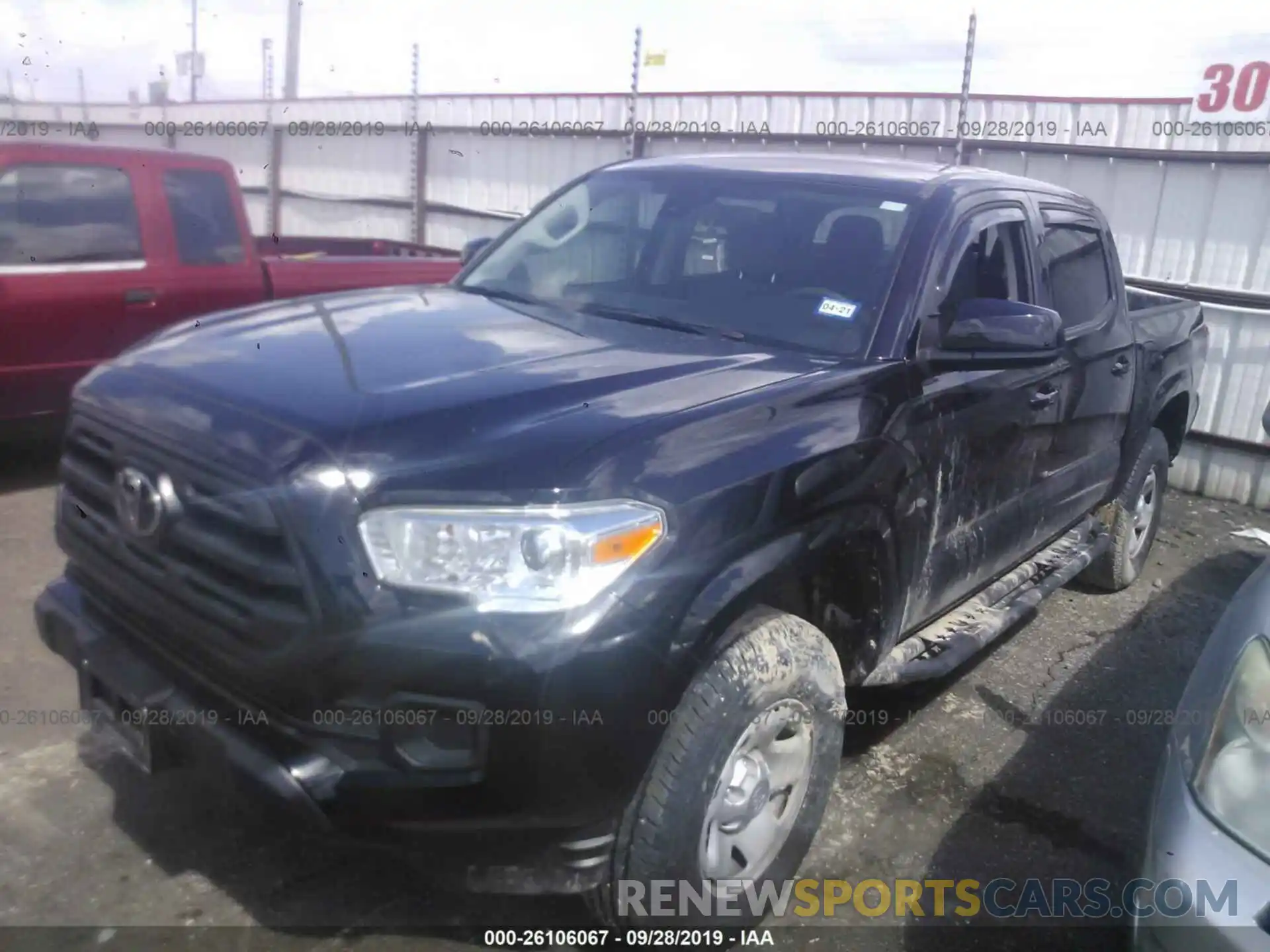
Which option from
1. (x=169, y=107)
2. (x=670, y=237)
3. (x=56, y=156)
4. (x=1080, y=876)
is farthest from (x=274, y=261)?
(x=169, y=107)

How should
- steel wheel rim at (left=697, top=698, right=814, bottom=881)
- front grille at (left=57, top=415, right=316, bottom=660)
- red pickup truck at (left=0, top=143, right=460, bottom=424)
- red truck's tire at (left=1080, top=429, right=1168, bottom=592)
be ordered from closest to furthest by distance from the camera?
front grille at (left=57, top=415, right=316, bottom=660) < steel wheel rim at (left=697, top=698, right=814, bottom=881) < red truck's tire at (left=1080, top=429, right=1168, bottom=592) < red pickup truck at (left=0, top=143, right=460, bottom=424)

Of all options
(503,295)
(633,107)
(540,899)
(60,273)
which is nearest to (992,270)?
(503,295)

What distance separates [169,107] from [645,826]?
57.4ft

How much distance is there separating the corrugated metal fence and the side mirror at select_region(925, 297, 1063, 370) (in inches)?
180

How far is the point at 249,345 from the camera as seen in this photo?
2.72m

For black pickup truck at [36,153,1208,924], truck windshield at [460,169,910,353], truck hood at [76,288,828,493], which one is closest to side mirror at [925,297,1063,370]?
black pickup truck at [36,153,1208,924]

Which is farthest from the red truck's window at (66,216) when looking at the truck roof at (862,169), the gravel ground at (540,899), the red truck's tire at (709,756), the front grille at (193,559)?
the red truck's tire at (709,756)

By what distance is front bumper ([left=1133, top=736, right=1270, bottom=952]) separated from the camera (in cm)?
187

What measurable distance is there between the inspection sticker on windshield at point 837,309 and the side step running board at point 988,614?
982 mm

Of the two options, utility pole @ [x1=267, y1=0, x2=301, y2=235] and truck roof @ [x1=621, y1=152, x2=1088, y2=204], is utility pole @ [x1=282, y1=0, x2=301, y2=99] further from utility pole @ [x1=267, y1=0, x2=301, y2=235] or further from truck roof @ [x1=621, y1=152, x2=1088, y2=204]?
truck roof @ [x1=621, y1=152, x2=1088, y2=204]

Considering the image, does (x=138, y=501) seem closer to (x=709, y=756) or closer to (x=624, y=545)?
(x=624, y=545)

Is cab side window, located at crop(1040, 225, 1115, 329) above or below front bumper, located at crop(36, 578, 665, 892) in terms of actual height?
above

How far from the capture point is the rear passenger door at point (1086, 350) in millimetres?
3967

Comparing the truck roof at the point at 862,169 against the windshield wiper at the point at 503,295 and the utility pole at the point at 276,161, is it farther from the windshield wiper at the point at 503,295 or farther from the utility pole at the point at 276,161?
the utility pole at the point at 276,161
